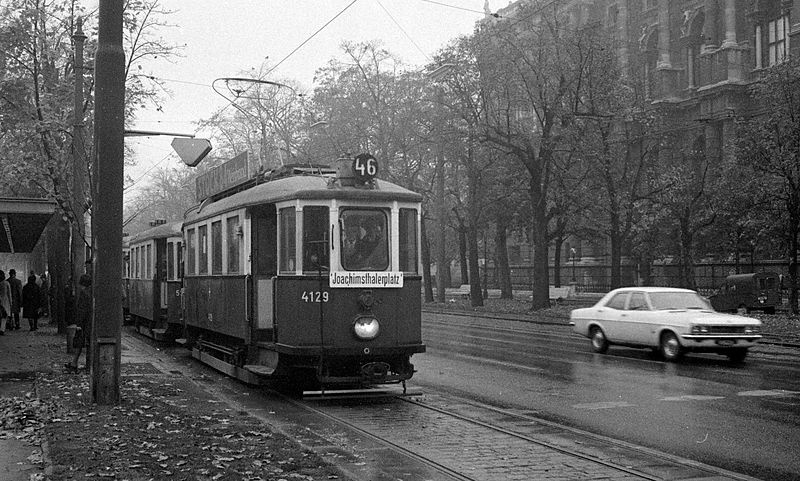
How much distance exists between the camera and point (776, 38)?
52.5 metres

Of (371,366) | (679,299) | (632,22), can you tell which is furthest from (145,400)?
(632,22)

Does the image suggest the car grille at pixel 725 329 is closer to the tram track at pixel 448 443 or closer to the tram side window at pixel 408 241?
the tram track at pixel 448 443

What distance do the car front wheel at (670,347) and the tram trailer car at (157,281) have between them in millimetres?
10652

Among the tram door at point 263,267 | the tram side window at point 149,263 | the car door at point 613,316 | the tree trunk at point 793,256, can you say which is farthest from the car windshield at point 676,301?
the tram side window at point 149,263

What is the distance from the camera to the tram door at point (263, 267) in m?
14.0

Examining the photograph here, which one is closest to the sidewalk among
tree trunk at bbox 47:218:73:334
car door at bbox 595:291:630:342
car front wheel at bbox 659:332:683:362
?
car front wheel at bbox 659:332:683:362

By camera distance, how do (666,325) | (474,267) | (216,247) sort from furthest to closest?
(474,267), (666,325), (216,247)

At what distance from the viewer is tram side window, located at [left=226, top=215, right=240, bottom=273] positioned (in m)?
14.9

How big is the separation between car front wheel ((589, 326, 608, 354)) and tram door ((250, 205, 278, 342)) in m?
9.54

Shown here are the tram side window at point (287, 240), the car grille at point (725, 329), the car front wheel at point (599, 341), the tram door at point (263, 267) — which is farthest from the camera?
the car front wheel at point (599, 341)

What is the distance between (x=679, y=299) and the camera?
20.1 meters

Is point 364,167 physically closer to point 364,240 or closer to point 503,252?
point 364,240

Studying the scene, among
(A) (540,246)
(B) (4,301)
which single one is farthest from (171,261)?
(A) (540,246)

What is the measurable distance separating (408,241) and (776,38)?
46.0 meters
